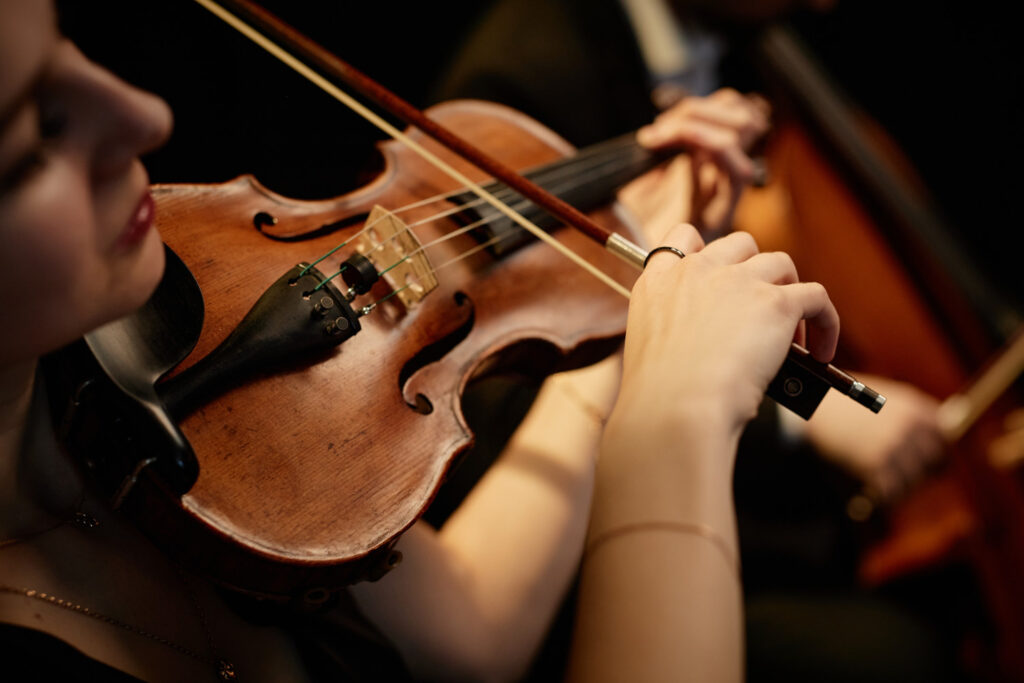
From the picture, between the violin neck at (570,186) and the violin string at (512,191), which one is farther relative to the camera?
the violin neck at (570,186)

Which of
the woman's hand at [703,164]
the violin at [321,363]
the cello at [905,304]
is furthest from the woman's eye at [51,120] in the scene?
the cello at [905,304]

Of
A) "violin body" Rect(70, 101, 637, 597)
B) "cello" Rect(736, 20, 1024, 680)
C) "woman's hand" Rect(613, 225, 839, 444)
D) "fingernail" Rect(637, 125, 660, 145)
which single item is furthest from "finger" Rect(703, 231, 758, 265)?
"cello" Rect(736, 20, 1024, 680)

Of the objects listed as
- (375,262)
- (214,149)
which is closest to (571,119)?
(214,149)

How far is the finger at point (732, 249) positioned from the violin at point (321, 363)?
0.22ft

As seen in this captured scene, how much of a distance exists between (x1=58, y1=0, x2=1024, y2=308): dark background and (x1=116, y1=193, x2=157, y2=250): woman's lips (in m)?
0.25

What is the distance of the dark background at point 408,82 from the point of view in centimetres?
77

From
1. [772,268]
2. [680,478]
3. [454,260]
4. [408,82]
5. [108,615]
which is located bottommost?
[108,615]

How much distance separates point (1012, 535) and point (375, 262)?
4.68 feet

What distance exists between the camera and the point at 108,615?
498 millimetres

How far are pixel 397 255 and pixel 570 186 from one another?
0.34 m

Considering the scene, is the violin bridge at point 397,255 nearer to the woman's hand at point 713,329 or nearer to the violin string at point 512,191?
the violin string at point 512,191

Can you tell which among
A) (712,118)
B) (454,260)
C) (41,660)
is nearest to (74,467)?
(41,660)

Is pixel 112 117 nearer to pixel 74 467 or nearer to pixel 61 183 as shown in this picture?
pixel 61 183

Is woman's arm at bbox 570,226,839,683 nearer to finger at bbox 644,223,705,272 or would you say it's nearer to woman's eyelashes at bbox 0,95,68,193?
finger at bbox 644,223,705,272
